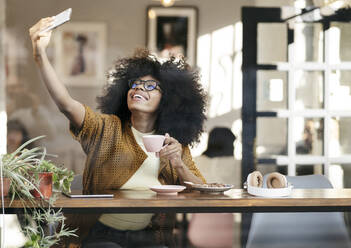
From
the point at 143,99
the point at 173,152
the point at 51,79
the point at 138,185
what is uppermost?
the point at 51,79

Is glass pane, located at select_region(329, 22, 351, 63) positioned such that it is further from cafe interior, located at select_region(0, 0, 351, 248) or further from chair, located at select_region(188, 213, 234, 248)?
chair, located at select_region(188, 213, 234, 248)

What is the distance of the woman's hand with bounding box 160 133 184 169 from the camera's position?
3.39 m

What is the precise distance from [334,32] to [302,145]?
2.82 ft

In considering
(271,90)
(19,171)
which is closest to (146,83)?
(271,90)

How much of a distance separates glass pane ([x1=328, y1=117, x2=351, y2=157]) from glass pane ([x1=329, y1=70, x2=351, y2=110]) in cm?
10

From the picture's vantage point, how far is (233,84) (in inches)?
145

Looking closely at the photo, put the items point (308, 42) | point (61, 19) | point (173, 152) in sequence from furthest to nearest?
point (308, 42), point (173, 152), point (61, 19)

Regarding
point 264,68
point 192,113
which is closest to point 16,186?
point 192,113

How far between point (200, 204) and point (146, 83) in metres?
1.21

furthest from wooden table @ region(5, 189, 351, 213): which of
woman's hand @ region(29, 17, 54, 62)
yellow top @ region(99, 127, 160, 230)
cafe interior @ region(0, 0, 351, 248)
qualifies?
woman's hand @ region(29, 17, 54, 62)

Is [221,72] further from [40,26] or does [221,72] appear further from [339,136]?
[40,26]

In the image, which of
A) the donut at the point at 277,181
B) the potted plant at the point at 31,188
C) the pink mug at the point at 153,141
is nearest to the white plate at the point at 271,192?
the donut at the point at 277,181

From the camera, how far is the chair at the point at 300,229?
342 cm

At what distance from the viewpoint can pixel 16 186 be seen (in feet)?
8.13
